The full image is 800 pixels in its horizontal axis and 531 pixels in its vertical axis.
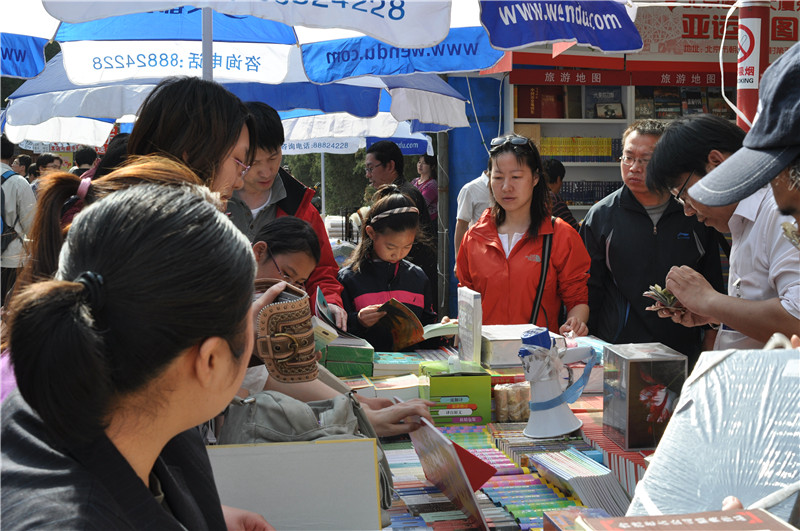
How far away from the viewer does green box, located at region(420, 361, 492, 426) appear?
7.89ft

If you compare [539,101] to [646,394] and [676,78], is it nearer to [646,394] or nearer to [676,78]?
[676,78]

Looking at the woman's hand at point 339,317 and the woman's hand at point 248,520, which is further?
the woman's hand at point 339,317

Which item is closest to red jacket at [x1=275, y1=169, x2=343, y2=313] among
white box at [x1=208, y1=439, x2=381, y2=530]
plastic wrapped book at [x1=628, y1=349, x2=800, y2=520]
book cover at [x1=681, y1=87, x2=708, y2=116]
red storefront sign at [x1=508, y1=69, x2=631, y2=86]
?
white box at [x1=208, y1=439, x2=381, y2=530]

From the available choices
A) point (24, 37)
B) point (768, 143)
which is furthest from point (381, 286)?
point (768, 143)

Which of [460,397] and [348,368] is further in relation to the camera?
[348,368]

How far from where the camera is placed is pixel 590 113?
799 cm

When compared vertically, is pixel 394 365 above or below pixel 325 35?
below

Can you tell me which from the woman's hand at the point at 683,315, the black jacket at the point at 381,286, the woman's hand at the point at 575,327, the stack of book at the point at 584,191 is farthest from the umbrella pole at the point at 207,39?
the stack of book at the point at 584,191

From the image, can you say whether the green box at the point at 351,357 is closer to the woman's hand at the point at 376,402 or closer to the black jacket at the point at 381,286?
the woman's hand at the point at 376,402

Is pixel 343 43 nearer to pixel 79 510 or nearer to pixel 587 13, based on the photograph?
pixel 587 13

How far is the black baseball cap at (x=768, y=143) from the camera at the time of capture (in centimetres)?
118

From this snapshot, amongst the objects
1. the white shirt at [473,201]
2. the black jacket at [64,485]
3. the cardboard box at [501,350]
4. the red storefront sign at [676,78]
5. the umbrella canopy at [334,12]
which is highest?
the red storefront sign at [676,78]

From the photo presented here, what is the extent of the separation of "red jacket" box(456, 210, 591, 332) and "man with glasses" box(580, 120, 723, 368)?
0.20 m

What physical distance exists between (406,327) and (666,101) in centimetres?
583
